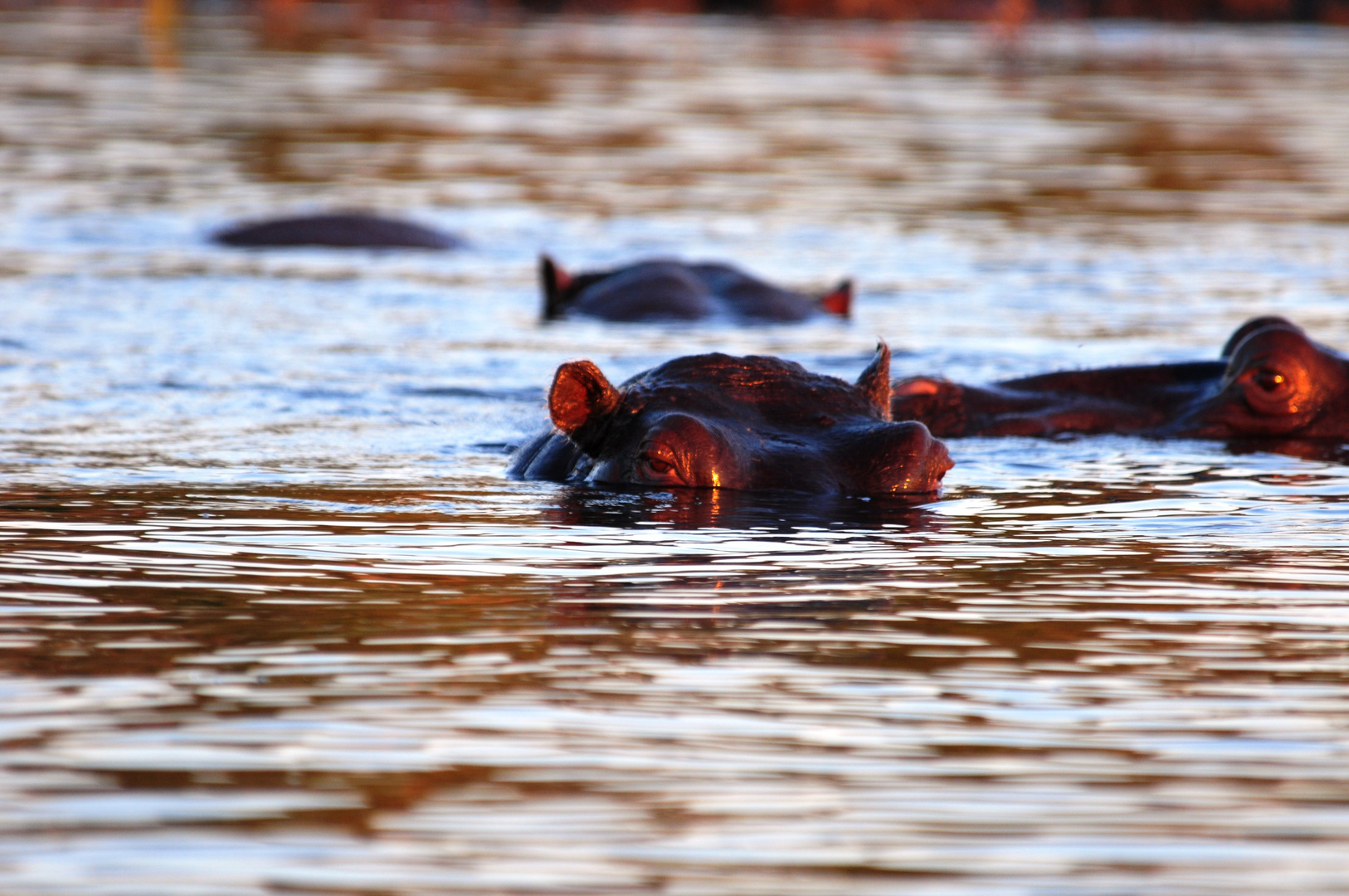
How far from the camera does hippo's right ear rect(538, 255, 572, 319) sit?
11469 millimetres

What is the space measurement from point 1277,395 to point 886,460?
2329 millimetres

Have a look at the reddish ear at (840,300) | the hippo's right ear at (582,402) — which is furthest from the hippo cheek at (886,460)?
the reddish ear at (840,300)

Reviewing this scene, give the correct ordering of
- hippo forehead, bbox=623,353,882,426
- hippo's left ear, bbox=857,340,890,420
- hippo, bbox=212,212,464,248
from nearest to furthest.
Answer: hippo forehead, bbox=623,353,882,426 < hippo's left ear, bbox=857,340,890,420 < hippo, bbox=212,212,464,248

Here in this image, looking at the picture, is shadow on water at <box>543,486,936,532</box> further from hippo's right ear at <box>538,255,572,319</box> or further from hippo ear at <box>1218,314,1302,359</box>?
hippo's right ear at <box>538,255,572,319</box>

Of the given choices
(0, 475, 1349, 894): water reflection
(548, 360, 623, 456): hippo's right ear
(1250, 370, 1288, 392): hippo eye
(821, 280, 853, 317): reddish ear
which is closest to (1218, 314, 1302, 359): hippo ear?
(1250, 370, 1288, 392): hippo eye

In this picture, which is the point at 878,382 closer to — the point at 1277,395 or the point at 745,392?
the point at 745,392

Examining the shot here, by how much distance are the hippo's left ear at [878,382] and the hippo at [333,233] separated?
7.99 meters

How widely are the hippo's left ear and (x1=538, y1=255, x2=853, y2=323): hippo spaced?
4.67 metres

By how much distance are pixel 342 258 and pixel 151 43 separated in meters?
21.9

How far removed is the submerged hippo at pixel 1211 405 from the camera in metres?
7.59

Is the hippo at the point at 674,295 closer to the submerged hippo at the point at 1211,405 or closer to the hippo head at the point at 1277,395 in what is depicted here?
the submerged hippo at the point at 1211,405

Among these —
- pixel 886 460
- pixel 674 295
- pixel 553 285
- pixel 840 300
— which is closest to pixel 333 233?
pixel 553 285

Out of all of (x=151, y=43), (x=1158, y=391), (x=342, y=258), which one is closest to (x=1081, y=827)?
(x=1158, y=391)

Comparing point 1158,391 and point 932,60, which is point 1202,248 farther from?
point 932,60
